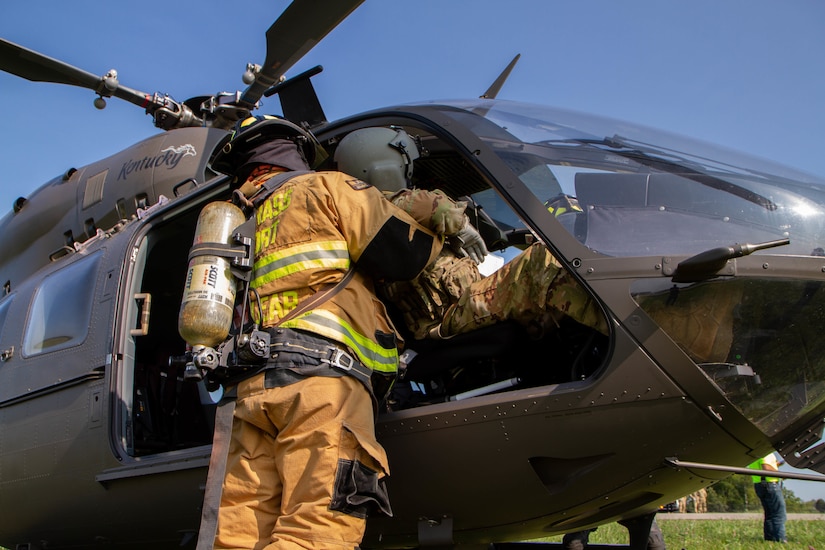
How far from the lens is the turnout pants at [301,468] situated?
2.38 metres

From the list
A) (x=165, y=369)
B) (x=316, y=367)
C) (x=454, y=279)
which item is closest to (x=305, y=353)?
(x=316, y=367)

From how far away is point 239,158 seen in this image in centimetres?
339

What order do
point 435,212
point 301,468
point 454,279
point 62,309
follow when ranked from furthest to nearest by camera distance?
point 62,309 → point 454,279 → point 435,212 → point 301,468

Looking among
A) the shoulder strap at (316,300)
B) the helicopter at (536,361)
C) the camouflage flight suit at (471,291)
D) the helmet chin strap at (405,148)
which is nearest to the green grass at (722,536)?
the helicopter at (536,361)

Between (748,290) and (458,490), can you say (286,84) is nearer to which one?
(458,490)

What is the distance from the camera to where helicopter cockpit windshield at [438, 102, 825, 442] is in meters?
2.50

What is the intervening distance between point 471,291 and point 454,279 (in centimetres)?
15

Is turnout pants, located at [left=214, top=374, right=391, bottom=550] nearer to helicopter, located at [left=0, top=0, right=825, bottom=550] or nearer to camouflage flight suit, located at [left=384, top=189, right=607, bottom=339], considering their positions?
helicopter, located at [left=0, top=0, right=825, bottom=550]

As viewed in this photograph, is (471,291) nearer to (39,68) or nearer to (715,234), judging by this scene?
(715,234)

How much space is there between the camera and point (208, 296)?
2711 mm

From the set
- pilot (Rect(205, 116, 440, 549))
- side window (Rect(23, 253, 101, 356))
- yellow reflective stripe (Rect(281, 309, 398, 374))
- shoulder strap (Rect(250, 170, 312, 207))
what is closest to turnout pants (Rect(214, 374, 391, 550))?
pilot (Rect(205, 116, 440, 549))

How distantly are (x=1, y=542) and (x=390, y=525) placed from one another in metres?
2.80


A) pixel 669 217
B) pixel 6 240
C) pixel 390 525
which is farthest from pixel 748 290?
pixel 6 240

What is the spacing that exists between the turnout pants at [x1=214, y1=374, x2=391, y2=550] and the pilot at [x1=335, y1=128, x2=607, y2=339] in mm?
660
